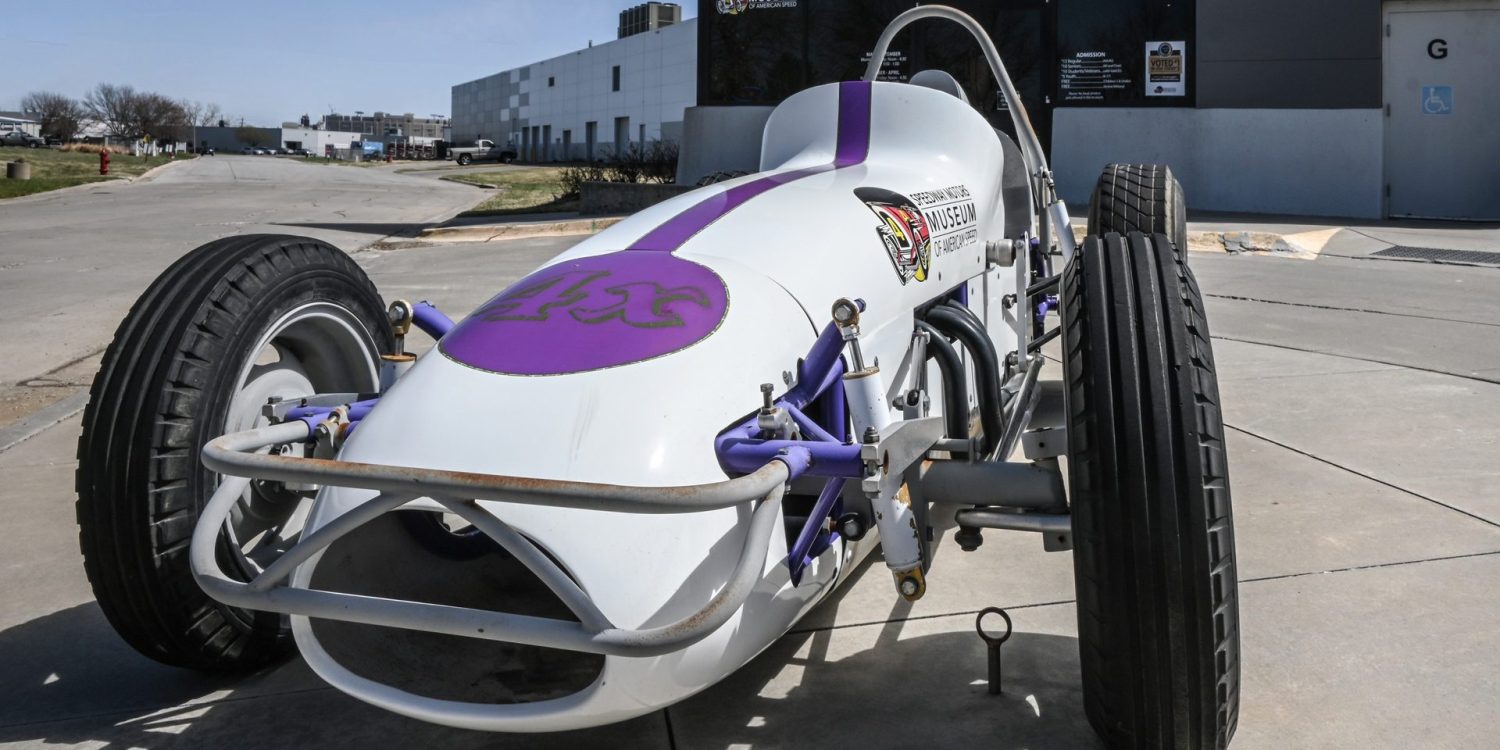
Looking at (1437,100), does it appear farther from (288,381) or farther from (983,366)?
(288,381)

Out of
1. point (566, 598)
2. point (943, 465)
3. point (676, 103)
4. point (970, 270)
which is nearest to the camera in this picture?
point (566, 598)

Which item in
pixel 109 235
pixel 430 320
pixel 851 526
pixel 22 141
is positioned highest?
pixel 22 141

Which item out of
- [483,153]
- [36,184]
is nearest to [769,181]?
[36,184]

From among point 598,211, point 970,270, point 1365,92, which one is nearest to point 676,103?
point 598,211

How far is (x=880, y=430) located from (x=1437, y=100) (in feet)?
58.9

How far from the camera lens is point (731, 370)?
2666mm

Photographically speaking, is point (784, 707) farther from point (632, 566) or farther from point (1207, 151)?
point (1207, 151)

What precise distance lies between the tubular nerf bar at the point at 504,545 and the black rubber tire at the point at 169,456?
736 millimetres

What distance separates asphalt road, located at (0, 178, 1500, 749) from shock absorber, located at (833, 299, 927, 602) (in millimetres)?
455

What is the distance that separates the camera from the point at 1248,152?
17.5 m

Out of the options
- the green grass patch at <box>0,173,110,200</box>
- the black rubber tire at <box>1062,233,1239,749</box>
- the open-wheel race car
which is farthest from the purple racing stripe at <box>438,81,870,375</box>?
the green grass patch at <box>0,173,110,200</box>

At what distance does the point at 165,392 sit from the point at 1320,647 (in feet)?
10.1

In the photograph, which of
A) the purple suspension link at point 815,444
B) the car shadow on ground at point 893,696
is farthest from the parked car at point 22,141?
the purple suspension link at point 815,444

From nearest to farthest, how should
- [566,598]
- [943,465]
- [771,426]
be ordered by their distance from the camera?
1. [566,598]
2. [771,426]
3. [943,465]
